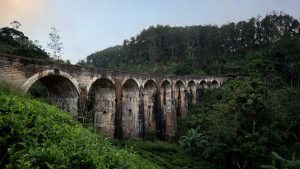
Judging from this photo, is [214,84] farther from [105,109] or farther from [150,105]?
[105,109]

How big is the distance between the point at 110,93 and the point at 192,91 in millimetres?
19628

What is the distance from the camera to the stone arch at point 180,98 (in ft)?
104

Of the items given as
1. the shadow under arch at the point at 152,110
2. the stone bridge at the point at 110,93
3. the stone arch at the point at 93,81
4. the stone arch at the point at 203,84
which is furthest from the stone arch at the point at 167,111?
the stone arch at the point at 203,84

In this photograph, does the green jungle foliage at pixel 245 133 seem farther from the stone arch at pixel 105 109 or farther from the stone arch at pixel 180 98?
the stone arch at pixel 180 98

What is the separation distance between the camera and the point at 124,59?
71562 mm

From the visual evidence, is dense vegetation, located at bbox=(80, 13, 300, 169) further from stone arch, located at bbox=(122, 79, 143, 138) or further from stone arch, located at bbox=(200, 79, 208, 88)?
stone arch, located at bbox=(122, 79, 143, 138)

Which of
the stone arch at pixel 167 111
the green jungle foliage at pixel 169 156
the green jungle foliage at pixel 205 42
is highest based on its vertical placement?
the green jungle foliage at pixel 205 42

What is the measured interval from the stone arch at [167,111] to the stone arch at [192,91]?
20.8ft

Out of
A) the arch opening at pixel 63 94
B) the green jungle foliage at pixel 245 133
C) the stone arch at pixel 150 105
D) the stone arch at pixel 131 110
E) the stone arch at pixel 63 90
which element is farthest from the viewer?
the stone arch at pixel 150 105

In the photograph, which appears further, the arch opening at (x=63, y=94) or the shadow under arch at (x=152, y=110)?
the shadow under arch at (x=152, y=110)

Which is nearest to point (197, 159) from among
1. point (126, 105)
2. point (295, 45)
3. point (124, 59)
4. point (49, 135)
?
point (126, 105)

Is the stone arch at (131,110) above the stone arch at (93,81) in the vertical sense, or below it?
below

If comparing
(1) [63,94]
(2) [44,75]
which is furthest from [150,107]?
(2) [44,75]

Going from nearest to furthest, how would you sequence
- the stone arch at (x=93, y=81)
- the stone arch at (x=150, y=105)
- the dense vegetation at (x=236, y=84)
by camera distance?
the stone arch at (x=93, y=81), the dense vegetation at (x=236, y=84), the stone arch at (x=150, y=105)
